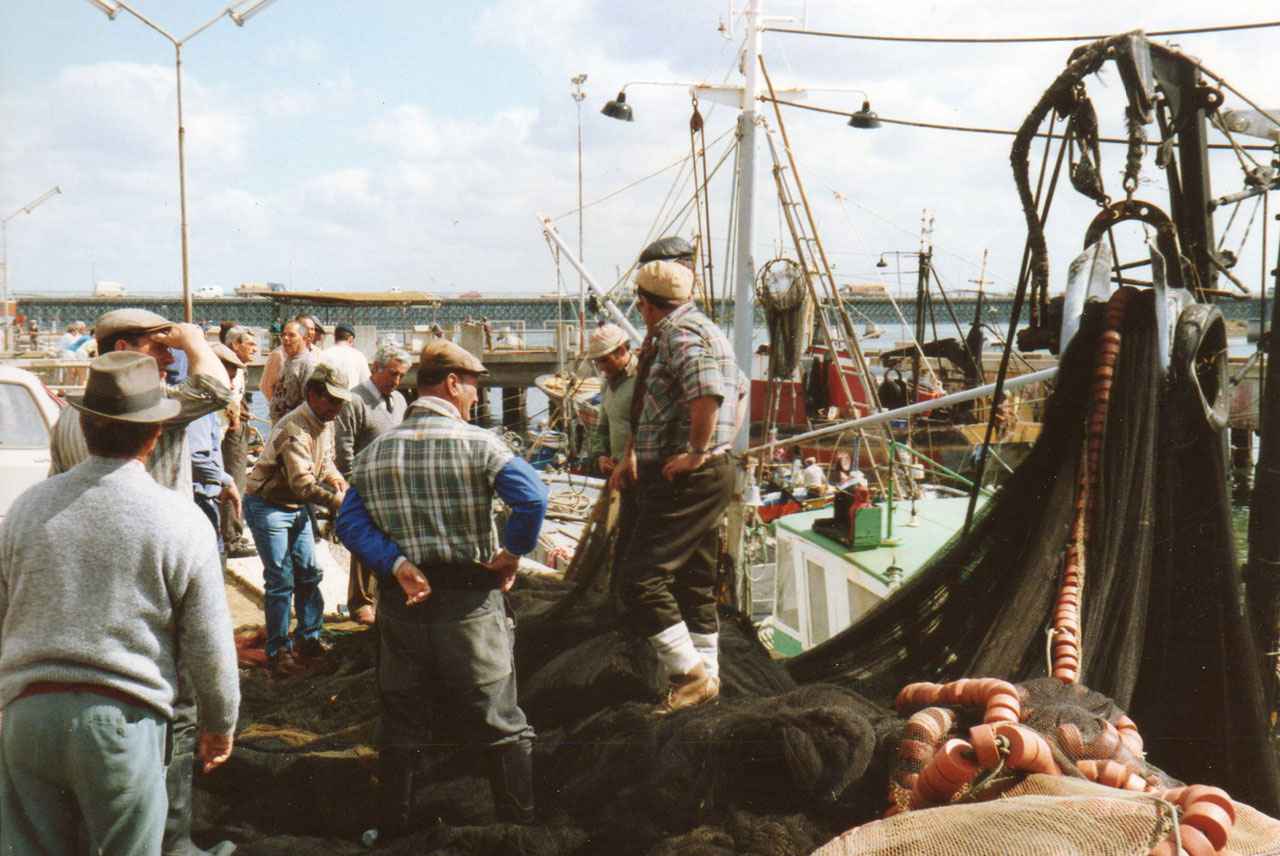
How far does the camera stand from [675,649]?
3.37 metres

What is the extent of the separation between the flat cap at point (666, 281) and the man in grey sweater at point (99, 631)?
6.06 ft

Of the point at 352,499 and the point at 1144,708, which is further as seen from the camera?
the point at 352,499

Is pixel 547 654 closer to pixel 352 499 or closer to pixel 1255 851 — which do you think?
pixel 352 499

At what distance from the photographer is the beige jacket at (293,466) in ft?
15.3

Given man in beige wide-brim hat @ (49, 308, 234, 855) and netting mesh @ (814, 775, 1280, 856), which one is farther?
man in beige wide-brim hat @ (49, 308, 234, 855)

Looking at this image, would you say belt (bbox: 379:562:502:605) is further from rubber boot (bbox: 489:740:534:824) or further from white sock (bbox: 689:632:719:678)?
white sock (bbox: 689:632:719:678)

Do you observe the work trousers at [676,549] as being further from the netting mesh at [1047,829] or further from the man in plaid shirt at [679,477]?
the netting mesh at [1047,829]

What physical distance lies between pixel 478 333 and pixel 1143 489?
94.5ft

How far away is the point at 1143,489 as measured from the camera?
264 cm

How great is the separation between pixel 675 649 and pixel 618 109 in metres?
9.09

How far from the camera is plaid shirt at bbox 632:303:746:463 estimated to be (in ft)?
10.9

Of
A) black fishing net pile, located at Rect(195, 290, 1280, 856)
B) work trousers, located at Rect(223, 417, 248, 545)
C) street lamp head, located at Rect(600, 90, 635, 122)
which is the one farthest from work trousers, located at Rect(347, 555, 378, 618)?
street lamp head, located at Rect(600, 90, 635, 122)

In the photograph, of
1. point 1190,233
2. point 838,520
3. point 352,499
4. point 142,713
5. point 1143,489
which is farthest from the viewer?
point 838,520

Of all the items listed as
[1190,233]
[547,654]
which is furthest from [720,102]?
[547,654]
